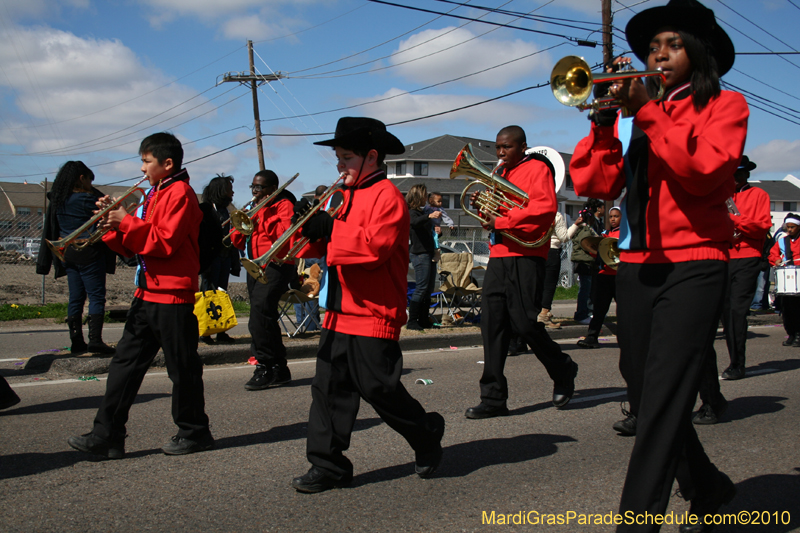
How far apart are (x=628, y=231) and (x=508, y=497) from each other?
1.57 meters

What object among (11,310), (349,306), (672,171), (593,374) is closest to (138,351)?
(349,306)

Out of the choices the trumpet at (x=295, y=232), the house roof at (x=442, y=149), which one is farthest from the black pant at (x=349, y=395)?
the house roof at (x=442, y=149)

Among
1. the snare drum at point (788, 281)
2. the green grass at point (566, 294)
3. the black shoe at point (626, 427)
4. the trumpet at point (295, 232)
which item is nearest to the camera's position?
the trumpet at point (295, 232)

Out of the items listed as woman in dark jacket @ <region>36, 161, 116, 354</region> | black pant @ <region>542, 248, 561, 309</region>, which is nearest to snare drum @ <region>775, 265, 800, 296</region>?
black pant @ <region>542, 248, 561, 309</region>

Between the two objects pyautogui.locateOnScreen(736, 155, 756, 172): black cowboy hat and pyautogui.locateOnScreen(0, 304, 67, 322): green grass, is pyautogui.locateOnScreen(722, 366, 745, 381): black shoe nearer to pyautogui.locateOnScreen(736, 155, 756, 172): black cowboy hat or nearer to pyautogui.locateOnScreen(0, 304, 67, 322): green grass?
pyautogui.locateOnScreen(736, 155, 756, 172): black cowboy hat

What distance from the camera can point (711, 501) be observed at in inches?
114

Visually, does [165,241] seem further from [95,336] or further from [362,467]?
[95,336]

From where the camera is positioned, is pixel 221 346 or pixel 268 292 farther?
pixel 221 346

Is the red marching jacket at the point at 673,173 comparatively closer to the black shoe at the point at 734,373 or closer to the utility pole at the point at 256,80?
the black shoe at the point at 734,373

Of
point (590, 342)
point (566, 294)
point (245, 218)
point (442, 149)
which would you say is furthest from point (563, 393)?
point (442, 149)

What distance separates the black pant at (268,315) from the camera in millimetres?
6348

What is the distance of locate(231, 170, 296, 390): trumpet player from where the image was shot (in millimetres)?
6359

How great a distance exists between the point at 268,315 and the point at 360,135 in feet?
10.2

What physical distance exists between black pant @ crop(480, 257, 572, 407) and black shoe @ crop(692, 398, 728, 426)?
3.26 ft
